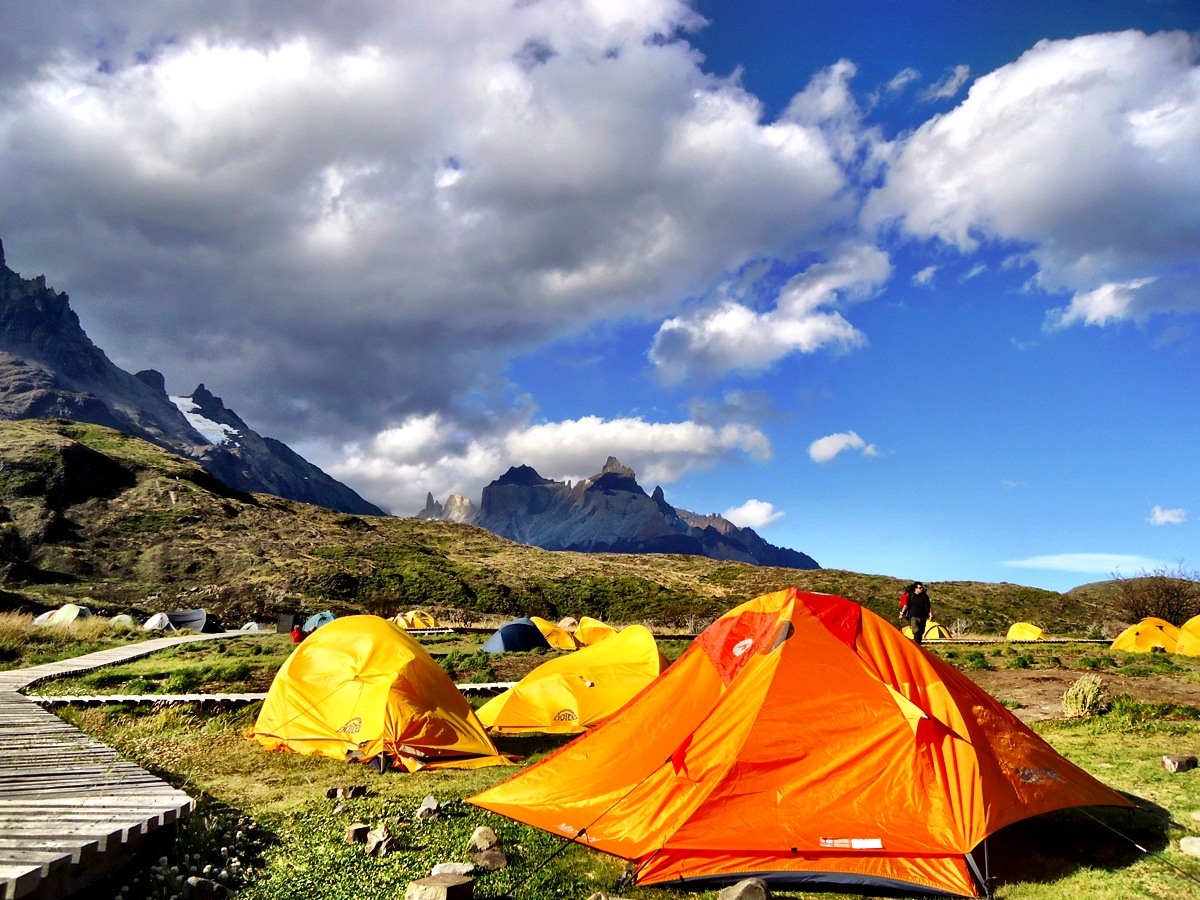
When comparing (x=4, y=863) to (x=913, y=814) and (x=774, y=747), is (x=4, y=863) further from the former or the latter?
(x=913, y=814)

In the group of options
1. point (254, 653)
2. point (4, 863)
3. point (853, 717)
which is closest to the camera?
point (4, 863)

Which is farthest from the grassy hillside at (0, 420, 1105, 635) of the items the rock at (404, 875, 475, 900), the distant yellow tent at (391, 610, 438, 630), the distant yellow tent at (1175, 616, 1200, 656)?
the rock at (404, 875, 475, 900)

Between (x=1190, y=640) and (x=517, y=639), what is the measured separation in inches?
997

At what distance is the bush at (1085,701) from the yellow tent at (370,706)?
10872 millimetres

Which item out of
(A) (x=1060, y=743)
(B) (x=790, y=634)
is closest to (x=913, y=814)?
(B) (x=790, y=634)

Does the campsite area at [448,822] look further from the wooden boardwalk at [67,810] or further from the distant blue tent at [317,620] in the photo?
the distant blue tent at [317,620]

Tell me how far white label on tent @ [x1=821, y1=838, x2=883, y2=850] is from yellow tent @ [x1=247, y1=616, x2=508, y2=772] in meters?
6.10

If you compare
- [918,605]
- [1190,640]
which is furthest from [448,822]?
[1190,640]

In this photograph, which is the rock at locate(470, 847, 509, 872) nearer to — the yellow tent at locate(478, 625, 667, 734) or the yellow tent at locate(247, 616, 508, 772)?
the yellow tent at locate(247, 616, 508, 772)

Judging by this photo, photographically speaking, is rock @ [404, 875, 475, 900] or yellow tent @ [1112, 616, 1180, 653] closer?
rock @ [404, 875, 475, 900]

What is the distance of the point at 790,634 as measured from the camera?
741cm

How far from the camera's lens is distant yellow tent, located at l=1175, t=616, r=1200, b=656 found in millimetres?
25513

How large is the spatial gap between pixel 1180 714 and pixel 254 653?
2762cm

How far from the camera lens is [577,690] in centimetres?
1441
